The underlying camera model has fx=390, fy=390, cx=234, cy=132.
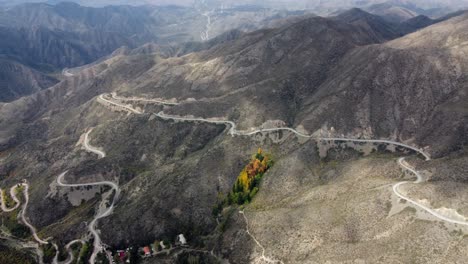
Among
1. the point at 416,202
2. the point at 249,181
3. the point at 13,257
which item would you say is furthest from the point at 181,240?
the point at 416,202

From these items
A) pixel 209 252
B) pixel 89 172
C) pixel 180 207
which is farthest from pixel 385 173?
pixel 89 172

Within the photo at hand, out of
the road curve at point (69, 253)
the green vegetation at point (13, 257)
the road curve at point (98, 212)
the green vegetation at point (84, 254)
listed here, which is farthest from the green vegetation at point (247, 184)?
the green vegetation at point (13, 257)

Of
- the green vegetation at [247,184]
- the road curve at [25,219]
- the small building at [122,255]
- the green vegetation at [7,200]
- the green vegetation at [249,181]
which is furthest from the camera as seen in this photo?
the green vegetation at [7,200]

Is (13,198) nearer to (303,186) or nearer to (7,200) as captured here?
(7,200)

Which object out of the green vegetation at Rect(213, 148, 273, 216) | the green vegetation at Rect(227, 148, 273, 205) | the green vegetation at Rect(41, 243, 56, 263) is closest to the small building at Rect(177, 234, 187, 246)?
the green vegetation at Rect(213, 148, 273, 216)

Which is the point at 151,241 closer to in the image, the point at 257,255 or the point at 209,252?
the point at 209,252

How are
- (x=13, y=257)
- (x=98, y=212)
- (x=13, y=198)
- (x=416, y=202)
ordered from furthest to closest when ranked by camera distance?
(x=13, y=198)
(x=98, y=212)
(x=13, y=257)
(x=416, y=202)

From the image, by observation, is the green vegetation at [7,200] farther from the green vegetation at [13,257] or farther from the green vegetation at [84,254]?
the green vegetation at [84,254]

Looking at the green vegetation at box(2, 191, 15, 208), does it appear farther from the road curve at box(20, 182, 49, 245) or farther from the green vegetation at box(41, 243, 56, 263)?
the green vegetation at box(41, 243, 56, 263)
